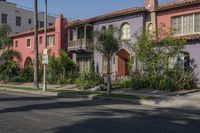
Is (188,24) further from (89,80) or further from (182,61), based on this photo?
(89,80)

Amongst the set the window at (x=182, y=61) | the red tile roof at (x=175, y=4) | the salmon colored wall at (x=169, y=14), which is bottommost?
the window at (x=182, y=61)

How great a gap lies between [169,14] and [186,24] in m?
1.85

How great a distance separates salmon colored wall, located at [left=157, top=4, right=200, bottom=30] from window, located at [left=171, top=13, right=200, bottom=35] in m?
0.31

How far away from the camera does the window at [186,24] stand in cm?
2972

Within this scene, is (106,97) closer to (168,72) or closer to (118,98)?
(118,98)

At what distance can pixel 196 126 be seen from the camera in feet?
40.1

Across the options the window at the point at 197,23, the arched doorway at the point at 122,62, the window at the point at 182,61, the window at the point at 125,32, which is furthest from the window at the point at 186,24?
the arched doorway at the point at 122,62

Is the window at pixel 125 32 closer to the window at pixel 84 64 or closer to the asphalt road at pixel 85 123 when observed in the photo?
the window at pixel 84 64

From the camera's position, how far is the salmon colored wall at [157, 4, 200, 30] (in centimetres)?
2991

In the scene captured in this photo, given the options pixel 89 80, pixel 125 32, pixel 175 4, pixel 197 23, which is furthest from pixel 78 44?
pixel 197 23

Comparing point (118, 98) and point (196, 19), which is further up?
point (196, 19)

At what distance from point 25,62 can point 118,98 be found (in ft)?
104

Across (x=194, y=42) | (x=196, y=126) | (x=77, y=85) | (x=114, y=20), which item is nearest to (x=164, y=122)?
(x=196, y=126)

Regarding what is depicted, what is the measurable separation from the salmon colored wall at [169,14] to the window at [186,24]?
31cm
